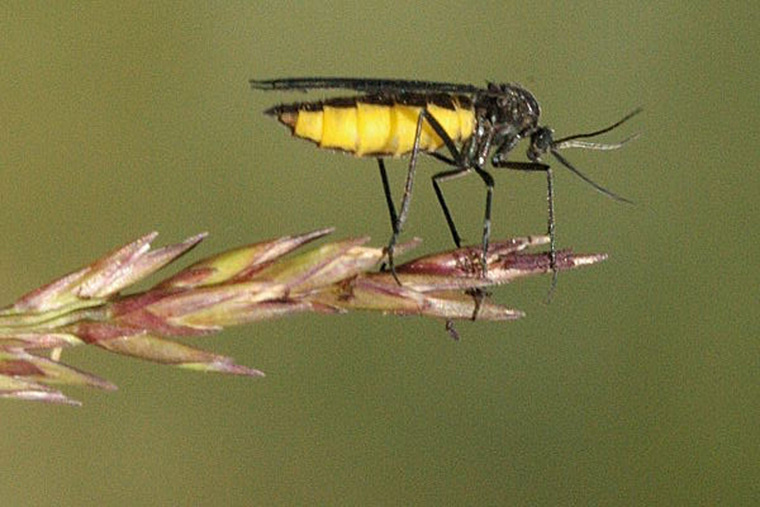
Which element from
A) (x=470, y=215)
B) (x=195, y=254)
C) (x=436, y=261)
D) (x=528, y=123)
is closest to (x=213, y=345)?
(x=195, y=254)

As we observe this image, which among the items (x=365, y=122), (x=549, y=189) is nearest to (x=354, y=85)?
(x=365, y=122)


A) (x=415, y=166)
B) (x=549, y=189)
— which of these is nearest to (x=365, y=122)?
(x=415, y=166)

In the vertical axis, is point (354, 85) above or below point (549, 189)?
above

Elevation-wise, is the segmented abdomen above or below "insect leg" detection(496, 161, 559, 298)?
above

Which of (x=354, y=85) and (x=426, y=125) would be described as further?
(x=426, y=125)

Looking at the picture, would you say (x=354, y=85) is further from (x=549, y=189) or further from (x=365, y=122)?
(x=549, y=189)

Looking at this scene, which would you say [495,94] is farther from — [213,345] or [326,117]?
[213,345]
